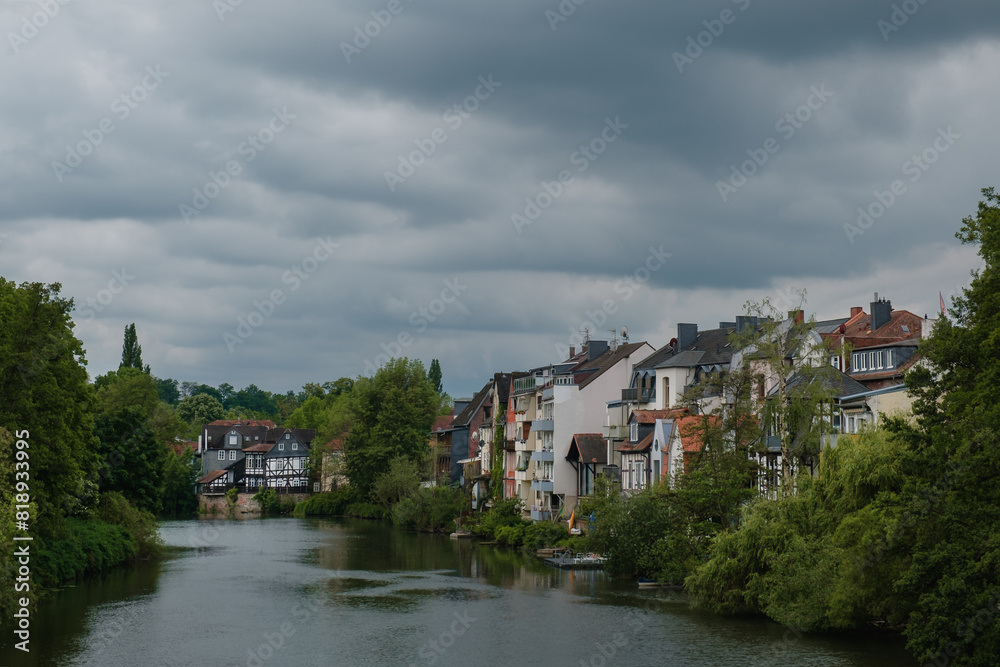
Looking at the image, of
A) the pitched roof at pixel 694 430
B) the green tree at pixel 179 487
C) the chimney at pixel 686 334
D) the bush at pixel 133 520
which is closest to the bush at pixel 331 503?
the green tree at pixel 179 487

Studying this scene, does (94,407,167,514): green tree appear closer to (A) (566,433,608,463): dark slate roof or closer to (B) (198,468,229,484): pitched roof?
(A) (566,433,608,463): dark slate roof

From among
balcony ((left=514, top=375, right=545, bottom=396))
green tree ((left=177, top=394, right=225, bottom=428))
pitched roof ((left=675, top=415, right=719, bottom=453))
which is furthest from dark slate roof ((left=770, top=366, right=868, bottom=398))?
green tree ((left=177, top=394, right=225, bottom=428))

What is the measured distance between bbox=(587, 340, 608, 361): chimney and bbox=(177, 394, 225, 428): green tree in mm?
104758

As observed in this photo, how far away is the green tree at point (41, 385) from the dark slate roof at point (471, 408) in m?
59.3

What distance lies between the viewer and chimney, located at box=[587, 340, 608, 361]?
85.5 metres

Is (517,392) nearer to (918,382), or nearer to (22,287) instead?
(22,287)

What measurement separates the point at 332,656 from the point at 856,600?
55.1 feet

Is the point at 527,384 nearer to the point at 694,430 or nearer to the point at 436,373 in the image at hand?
the point at 694,430

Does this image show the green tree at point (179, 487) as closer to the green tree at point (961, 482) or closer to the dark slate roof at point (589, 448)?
the dark slate roof at point (589, 448)

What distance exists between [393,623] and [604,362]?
1654 inches

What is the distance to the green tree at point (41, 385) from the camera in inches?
1592

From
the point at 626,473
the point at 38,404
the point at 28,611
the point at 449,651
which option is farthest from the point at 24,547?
the point at 626,473

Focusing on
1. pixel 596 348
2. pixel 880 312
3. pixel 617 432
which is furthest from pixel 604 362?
pixel 880 312

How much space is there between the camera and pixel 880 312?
61031 mm
